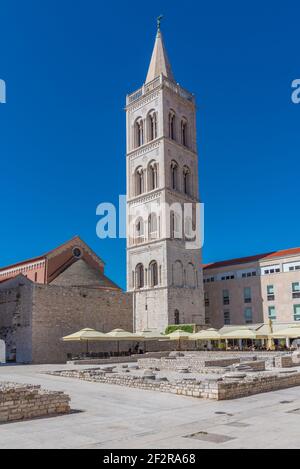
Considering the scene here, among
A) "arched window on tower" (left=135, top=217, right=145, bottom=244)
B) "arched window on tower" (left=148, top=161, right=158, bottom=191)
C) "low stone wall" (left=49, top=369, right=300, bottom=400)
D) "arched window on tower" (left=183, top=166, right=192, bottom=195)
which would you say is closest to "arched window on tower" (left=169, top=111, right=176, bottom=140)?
"arched window on tower" (left=183, top=166, right=192, bottom=195)

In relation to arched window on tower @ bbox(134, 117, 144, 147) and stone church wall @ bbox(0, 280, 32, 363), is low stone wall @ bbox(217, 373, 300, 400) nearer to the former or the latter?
stone church wall @ bbox(0, 280, 32, 363)

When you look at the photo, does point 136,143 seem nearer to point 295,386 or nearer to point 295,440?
point 295,386

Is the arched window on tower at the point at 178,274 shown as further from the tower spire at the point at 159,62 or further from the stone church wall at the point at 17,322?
the tower spire at the point at 159,62

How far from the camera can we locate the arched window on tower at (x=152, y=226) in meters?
54.8

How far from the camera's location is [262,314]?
5791cm

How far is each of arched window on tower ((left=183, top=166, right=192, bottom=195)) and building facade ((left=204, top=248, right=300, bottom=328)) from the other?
40.5 feet

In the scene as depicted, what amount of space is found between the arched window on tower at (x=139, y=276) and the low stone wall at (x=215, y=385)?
117 feet

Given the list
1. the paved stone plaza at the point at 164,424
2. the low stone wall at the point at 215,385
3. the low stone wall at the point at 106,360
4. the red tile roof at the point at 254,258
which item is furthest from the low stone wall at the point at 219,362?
the red tile roof at the point at 254,258

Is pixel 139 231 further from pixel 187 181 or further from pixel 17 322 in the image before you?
pixel 17 322

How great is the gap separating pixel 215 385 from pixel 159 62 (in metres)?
54.1

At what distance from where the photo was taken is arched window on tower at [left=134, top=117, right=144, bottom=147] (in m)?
59.8

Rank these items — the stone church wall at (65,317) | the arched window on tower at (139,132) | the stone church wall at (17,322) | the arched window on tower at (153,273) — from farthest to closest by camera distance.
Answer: the arched window on tower at (139,132), the arched window on tower at (153,273), the stone church wall at (65,317), the stone church wall at (17,322)

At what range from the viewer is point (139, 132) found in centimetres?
6062

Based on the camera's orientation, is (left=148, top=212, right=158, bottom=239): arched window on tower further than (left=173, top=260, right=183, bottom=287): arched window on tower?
Yes
